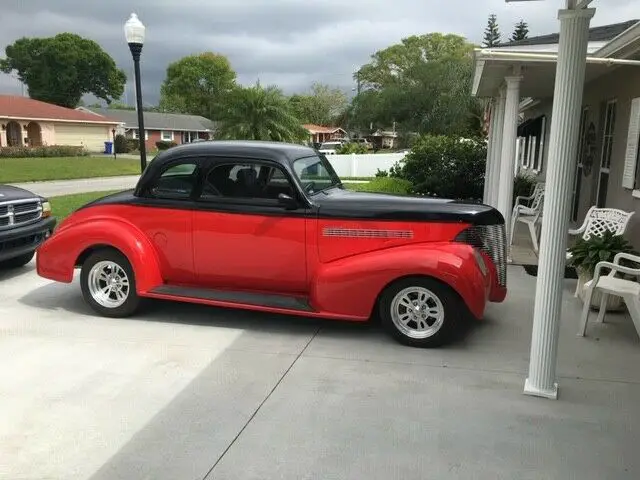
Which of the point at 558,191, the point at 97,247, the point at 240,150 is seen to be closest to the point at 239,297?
the point at 240,150

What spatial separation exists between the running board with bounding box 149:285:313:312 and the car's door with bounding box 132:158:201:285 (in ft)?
0.55

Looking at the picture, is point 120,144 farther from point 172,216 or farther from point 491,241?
point 491,241

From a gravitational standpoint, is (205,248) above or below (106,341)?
above

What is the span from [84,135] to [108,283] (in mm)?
51836

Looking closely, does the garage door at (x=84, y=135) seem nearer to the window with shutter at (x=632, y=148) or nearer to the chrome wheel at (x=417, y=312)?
the window with shutter at (x=632, y=148)

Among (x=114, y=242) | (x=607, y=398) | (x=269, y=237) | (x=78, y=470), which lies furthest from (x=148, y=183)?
(x=607, y=398)

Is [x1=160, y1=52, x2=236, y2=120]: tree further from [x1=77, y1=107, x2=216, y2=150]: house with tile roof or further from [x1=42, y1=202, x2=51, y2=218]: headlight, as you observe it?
[x1=42, y1=202, x2=51, y2=218]: headlight

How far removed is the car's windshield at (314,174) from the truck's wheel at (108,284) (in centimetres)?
191

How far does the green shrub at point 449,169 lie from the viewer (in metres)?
14.1

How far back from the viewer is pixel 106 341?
488cm

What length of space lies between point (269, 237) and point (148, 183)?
4.58 feet

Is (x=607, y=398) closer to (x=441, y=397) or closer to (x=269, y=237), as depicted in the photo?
(x=441, y=397)

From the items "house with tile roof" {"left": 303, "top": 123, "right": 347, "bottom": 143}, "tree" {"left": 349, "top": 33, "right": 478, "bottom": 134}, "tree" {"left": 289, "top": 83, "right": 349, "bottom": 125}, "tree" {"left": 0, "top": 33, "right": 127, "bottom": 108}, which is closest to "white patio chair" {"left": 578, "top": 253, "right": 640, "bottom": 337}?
"tree" {"left": 349, "top": 33, "right": 478, "bottom": 134}

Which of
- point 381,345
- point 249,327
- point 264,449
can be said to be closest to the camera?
point 264,449
